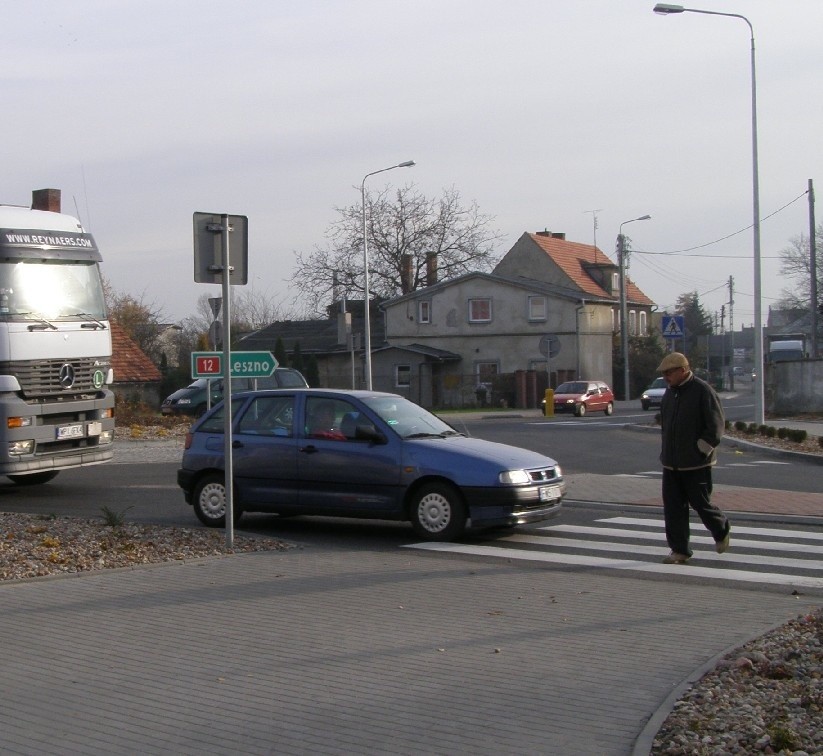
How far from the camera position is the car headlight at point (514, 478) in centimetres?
1144

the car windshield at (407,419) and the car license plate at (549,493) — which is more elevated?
the car windshield at (407,419)

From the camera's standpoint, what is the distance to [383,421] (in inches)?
480

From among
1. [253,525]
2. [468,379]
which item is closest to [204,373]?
[253,525]

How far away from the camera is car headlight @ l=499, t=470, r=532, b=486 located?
1144cm

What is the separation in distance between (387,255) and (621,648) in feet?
225

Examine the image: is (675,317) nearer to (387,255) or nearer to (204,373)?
(204,373)

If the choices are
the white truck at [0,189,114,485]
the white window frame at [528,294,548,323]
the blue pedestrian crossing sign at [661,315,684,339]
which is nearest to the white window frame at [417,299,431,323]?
the white window frame at [528,294,548,323]

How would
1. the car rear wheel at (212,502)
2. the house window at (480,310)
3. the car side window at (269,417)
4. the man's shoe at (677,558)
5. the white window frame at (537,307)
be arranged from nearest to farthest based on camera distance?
the man's shoe at (677,558), the car side window at (269,417), the car rear wheel at (212,502), the white window frame at (537,307), the house window at (480,310)

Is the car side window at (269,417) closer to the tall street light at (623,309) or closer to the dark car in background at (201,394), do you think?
the dark car in background at (201,394)

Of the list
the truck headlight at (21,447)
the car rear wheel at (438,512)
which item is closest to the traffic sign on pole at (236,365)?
the truck headlight at (21,447)

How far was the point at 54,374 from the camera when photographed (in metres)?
16.0

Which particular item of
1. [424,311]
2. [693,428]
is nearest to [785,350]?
[424,311]

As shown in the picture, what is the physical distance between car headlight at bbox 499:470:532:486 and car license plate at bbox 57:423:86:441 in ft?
24.7

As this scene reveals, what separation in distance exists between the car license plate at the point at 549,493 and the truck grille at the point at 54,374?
7611 mm
